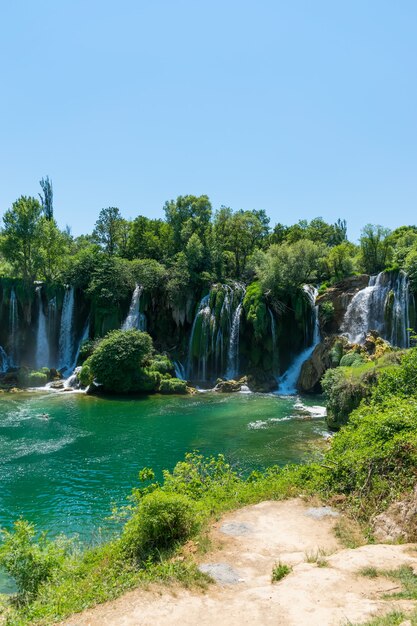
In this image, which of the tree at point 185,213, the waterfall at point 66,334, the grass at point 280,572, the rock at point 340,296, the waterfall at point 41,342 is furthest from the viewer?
the tree at point 185,213

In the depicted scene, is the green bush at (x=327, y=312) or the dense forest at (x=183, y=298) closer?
the green bush at (x=327, y=312)

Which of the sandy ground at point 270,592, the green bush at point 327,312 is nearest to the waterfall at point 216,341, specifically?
the green bush at point 327,312

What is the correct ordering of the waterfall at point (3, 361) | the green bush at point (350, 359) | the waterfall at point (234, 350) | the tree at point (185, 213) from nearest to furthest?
the green bush at point (350, 359) < the waterfall at point (234, 350) < the waterfall at point (3, 361) < the tree at point (185, 213)

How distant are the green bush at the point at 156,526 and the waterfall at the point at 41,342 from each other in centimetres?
3468

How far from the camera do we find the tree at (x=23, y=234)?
42.7 m

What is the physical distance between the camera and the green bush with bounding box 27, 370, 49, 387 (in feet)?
116

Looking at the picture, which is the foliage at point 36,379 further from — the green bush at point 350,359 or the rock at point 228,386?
the green bush at point 350,359

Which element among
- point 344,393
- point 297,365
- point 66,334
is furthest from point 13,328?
point 344,393

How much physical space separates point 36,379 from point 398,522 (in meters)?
32.1

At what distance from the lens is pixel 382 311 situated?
33.5 meters

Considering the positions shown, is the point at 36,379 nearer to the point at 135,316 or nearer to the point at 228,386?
the point at 135,316

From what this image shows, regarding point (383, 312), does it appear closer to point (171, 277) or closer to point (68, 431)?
point (171, 277)

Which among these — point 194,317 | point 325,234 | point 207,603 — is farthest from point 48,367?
point 325,234

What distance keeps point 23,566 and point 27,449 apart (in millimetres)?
12838
